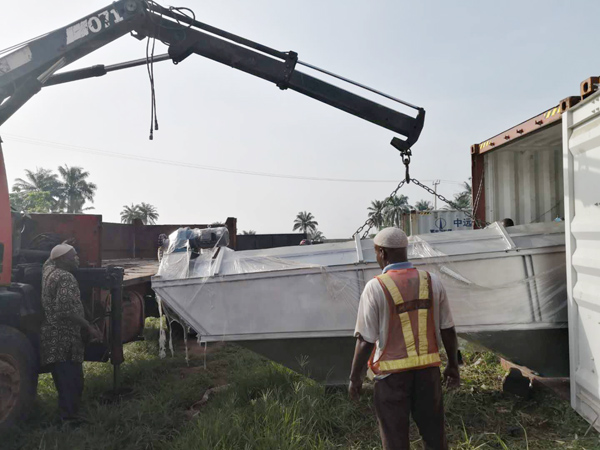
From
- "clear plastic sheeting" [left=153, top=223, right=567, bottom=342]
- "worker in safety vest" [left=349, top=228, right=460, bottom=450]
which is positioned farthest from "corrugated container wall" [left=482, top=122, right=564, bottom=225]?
"worker in safety vest" [left=349, top=228, right=460, bottom=450]

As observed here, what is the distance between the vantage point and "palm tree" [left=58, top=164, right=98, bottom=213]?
37844 millimetres

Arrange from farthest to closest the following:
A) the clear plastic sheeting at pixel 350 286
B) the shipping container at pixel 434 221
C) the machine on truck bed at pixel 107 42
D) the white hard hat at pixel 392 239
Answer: the shipping container at pixel 434 221 → the machine on truck bed at pixel 107 42 → the clear plastic sheeting at pixel 350 286 → the white hard hat at pixel 392 239

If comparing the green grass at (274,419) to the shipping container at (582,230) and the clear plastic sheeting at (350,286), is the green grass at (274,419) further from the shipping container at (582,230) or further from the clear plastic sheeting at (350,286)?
the clear plastic sheeting at (350,286)

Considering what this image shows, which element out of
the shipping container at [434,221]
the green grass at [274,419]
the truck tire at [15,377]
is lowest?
the green grass at [274,419]

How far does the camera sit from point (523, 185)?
577cm

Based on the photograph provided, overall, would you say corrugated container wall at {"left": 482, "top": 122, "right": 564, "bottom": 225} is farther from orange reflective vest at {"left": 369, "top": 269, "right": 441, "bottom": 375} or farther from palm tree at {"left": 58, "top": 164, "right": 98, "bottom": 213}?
palm tree at {"left": 58, "top": 164, "right": 98, "bottom": 213}

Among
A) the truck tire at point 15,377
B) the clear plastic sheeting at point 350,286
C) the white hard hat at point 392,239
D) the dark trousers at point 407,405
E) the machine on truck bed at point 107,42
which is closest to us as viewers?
the dark trousers at point 407,405

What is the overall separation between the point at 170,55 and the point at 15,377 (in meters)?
3.37

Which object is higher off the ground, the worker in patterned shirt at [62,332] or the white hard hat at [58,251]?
the white hard hat at [58,251]

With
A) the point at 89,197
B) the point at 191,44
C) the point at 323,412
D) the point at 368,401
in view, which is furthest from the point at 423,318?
the point at 89,197

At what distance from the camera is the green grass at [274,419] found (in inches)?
129

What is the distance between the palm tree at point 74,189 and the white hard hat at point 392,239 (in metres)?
40.1

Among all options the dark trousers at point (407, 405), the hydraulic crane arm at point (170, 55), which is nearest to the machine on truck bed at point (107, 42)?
the hydraulic crane arm at point (170, 55)

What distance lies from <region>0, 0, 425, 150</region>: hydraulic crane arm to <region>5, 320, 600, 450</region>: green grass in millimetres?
2627
